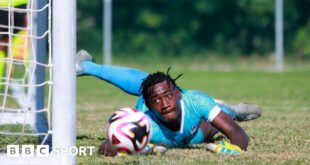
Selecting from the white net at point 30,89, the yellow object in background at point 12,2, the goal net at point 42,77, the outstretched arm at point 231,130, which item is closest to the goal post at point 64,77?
the goal net at point 42,77

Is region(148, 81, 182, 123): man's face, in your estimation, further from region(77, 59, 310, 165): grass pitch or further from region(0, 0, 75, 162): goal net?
region(0, 0, 75, 162): goal net

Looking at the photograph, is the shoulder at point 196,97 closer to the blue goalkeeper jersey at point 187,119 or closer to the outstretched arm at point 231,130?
the blue goalkeeper jersey at point 187,119

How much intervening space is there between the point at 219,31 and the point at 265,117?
23.1 metres

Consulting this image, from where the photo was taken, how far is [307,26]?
31141mm

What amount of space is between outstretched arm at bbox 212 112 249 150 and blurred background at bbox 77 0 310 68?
23.4m

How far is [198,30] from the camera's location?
1281 inches

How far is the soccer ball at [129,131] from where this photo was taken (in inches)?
214

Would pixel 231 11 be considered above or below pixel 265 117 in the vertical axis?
above

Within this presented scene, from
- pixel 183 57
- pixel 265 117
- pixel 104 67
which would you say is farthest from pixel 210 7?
pixel 104 67

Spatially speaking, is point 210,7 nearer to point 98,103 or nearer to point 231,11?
point 231,11

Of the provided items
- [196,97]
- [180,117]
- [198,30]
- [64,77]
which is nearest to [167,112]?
[180,117]

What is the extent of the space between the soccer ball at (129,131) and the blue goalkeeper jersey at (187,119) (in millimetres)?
582

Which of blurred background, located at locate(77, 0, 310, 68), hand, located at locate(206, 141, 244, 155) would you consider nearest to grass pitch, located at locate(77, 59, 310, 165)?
hand, located at locate(206, 141, 244, 155)

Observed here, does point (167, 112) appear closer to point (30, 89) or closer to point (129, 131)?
point (129, 131)
